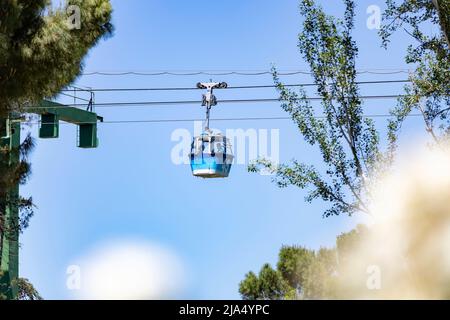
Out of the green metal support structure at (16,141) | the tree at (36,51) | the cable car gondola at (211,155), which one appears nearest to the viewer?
the tree at (36,51)

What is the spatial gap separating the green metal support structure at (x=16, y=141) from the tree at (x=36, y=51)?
370mm

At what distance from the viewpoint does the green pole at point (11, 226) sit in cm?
1386

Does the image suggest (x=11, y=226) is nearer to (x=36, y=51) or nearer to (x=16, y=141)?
(x=16, y=141)

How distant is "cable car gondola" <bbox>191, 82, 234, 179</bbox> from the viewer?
1714 cm

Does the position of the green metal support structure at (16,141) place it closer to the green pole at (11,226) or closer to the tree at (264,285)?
the green pole at (11,226)

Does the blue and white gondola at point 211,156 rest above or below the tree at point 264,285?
above

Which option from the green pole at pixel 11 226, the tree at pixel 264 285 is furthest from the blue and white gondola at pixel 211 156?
the tree at pixel 264 285

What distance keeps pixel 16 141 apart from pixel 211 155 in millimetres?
4372

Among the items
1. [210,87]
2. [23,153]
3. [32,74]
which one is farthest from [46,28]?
[210,87]

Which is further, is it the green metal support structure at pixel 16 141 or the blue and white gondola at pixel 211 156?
the blue and white gondola at pixel 211 156

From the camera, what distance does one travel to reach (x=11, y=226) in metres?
16.9

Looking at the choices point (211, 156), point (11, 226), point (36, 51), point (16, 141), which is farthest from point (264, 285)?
point (36, 51)

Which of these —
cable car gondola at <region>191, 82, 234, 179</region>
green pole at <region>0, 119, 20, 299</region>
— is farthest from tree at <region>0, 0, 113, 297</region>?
cable car gondola at <region>191, 82, 234, 179</region>

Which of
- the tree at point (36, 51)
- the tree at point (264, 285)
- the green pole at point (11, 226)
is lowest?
the tree at point (264, 285)
